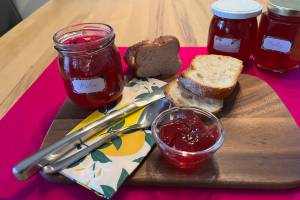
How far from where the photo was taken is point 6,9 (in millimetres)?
2098

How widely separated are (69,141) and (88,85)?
0.70 ft

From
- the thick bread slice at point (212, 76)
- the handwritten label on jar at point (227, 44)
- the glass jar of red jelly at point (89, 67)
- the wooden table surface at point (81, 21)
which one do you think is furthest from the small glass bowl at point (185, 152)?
the wooden table surface at point (81, 21)

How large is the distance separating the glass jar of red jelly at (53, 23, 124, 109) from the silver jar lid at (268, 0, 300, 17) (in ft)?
2.09

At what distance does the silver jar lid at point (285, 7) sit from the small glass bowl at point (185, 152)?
0.53m

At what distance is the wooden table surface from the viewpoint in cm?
133

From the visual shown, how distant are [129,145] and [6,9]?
1.81 meters

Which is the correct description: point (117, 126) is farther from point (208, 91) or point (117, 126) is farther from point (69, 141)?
point (208, 91)

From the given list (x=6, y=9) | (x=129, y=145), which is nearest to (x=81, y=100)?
(x=129, y=145)

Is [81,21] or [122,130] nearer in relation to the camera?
[122,130]

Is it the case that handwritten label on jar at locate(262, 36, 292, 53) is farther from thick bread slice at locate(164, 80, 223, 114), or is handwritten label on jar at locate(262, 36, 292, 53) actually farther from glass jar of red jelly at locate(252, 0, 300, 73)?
thick bread slice at locate(164, 80, 223, 114)

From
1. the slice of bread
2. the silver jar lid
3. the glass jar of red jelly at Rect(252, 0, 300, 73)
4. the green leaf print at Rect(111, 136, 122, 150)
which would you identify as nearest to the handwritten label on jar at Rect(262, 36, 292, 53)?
the glass jar of red jelly at Rect(252, 0, 300, 73)

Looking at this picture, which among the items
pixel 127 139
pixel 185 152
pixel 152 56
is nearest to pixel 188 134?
pixel 185 152

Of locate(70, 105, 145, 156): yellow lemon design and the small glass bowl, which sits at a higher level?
the small glass bowl

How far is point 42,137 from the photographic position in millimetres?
948
